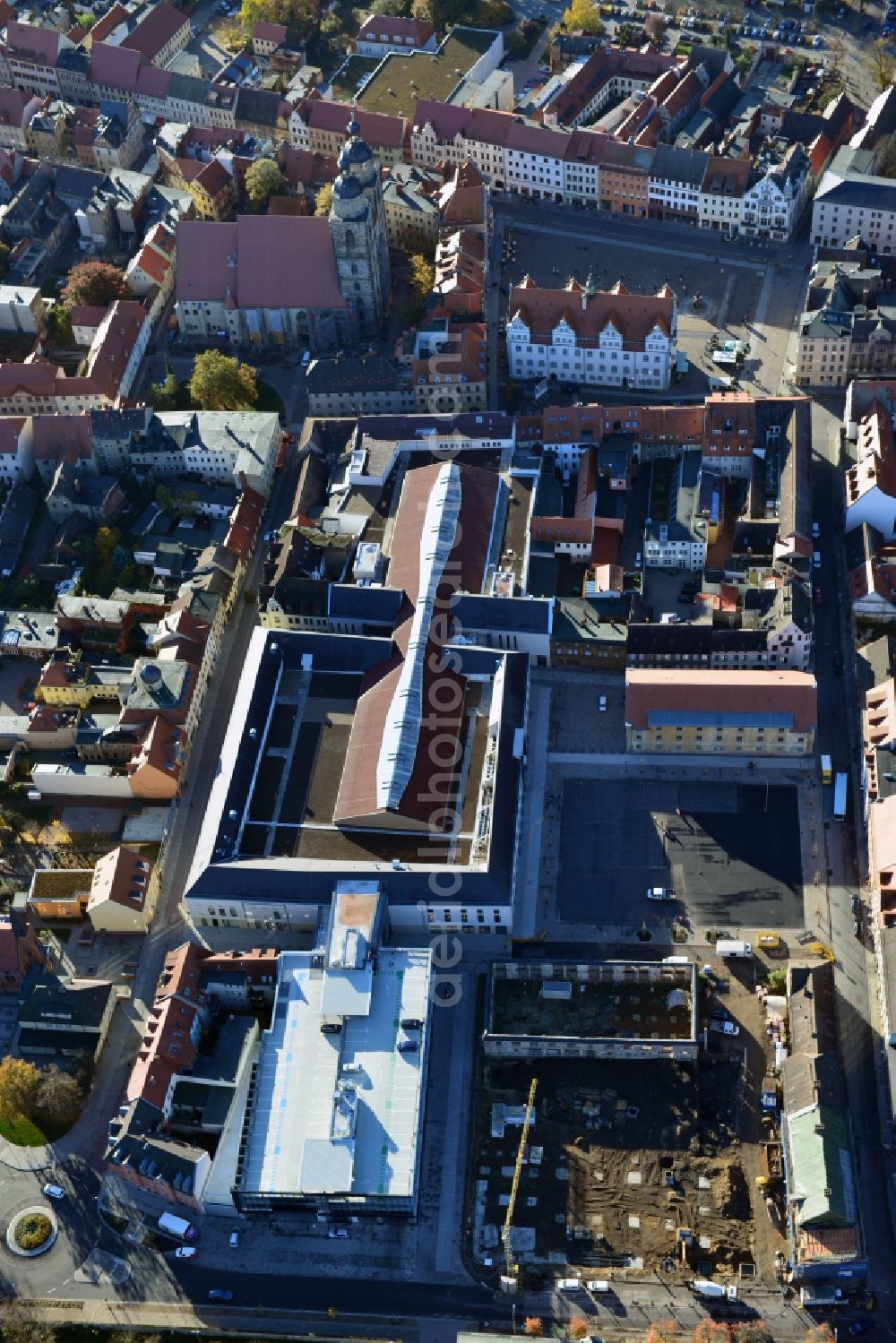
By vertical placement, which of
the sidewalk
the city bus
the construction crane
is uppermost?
the city bus

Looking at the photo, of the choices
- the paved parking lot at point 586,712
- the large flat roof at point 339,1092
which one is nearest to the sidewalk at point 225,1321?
the large flat roof at point 339,1092

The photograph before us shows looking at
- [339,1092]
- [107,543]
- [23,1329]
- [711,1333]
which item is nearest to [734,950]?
[711,1333]

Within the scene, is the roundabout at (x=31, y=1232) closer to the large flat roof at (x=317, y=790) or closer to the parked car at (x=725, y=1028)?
the large flat roof at (x=317, y=790)

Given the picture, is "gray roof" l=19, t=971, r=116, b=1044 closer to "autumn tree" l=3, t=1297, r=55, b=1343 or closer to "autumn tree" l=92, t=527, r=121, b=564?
"autumn tree" l=3, t=1297, r=55, b=1343

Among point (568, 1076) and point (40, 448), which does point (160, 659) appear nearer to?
point (40, 448)

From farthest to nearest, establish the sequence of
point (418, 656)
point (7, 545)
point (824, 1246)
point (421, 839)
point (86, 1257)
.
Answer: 1. point (7, 545)
2. point (418, 656)
3. point (421, 839)
4. point (86, 1257)
5. point (824, 1246)

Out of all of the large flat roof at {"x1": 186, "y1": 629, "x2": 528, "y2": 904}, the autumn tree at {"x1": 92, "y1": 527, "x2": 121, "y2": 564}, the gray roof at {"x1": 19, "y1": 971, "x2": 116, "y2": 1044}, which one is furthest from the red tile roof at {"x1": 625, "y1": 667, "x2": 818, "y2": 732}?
the autumn tree at {"x1": 92, "y1": 527, "x2": 121, "y2": 564}

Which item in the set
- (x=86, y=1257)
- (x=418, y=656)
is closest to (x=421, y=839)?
(x=418, y=656)
